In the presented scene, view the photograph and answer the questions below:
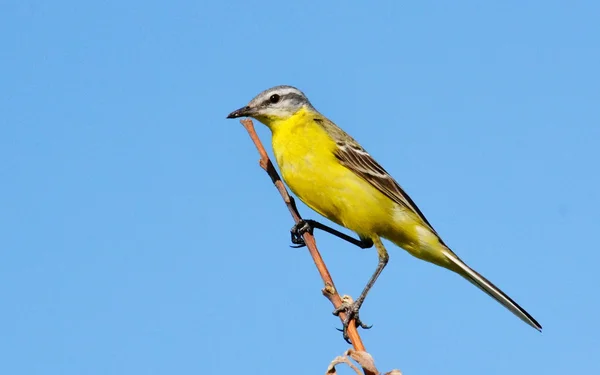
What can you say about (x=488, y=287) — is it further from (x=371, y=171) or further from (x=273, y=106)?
(x=273, y=106)

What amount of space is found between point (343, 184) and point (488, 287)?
1862 millimetres

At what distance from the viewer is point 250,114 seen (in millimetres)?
8961

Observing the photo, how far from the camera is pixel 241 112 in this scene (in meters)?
8.79

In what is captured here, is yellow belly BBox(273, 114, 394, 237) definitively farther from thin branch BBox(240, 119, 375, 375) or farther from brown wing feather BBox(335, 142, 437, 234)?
thin branch BBox(240, 119, 375, 375)

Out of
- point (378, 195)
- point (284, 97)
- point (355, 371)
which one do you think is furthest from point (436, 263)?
point (355, 371)

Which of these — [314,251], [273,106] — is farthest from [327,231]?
[314,251]

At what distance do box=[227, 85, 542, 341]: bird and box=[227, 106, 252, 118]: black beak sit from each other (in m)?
0.01

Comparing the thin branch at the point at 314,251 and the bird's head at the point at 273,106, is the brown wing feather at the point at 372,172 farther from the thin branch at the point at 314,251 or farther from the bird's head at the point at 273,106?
the thin branch at the point at 314,251

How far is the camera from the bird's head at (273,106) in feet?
29.7

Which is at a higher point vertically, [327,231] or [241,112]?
[241,112]

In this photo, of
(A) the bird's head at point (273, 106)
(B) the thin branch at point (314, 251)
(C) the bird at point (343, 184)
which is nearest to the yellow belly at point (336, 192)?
(C) the bird at point (343, 184)

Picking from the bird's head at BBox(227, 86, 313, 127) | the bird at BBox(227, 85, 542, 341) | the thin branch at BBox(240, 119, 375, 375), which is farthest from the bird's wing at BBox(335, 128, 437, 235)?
the thin branch at BBox(240, 119, 375, 375)

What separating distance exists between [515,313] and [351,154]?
282 cm

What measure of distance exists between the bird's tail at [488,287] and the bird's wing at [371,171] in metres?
0.51
